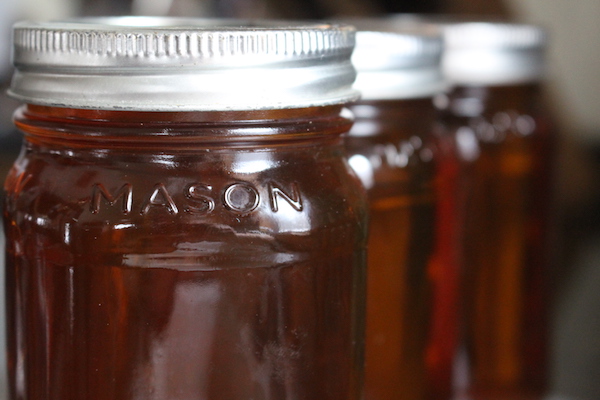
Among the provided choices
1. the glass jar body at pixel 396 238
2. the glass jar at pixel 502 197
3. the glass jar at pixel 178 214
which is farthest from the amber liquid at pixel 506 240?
the glass jar at pixel 178 214

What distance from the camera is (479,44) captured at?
0.73 meters

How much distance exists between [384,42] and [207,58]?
0.68 feet

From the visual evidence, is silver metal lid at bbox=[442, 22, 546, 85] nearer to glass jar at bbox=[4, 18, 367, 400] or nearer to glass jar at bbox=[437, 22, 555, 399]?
glass jar at bbox=[437, 22, 555, 399]

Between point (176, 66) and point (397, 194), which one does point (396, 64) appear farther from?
point (176, 66)

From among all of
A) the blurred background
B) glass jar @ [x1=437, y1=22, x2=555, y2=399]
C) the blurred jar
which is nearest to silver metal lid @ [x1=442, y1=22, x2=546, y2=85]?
glass jar @ [x1=437, y1=22, x2=555, y2=399]

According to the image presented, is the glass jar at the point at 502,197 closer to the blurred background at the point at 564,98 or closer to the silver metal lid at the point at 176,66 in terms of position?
the blurred background at the point at 564,98

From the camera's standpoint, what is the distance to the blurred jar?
1.82 ft

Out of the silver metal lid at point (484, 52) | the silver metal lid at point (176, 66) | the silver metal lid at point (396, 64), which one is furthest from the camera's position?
the silver metal lid at point (484, 52)

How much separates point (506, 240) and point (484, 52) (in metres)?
0.18

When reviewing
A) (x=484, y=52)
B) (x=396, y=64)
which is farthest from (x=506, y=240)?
(x=396, y=64)

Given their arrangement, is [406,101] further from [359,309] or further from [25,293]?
[25,293]

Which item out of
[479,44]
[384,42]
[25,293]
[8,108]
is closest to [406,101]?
[384,42]

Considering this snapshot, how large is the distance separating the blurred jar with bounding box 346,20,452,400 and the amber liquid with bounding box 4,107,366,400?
0.45 ft

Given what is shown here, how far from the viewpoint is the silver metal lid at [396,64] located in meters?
0.54
